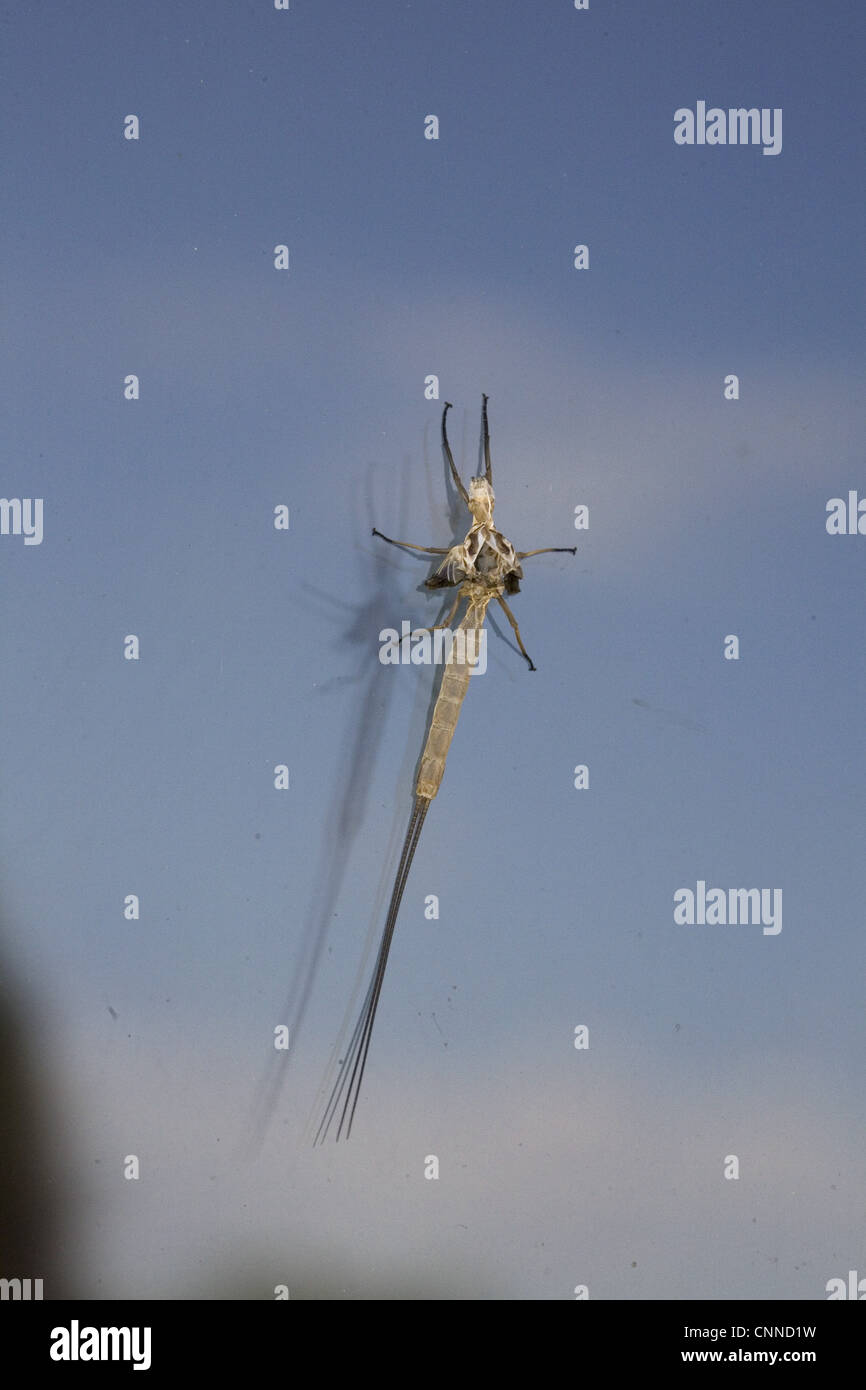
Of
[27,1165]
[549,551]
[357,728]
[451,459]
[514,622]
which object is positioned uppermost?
[451,459]

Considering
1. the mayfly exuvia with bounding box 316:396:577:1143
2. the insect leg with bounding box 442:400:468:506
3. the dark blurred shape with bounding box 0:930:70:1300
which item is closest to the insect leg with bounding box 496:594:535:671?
the mayfly exuvia with bounding box 316:396:577:1143

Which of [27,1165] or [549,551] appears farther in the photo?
[549,551]

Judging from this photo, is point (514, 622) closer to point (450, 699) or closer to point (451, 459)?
point (450, 699)

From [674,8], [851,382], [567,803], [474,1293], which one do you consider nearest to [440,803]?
[567,803]

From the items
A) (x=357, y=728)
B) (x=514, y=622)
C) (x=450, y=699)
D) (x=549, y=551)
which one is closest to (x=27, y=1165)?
(x=357, y=728)

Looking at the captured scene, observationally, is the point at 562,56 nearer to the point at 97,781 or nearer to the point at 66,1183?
the point at 97,781

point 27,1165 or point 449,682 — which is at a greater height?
point 449,682

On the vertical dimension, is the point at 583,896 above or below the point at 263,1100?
above

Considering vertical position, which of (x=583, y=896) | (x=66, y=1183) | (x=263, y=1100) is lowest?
(x=66, y=1183)

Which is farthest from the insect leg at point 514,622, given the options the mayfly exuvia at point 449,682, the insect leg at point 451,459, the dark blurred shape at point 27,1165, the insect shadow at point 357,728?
the dark blurred shape at point 27,1165
